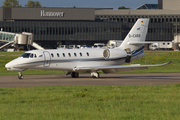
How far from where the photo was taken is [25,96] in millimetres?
17875

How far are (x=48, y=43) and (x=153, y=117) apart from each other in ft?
423

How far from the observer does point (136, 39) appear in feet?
117

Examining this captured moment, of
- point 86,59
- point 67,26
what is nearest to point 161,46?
point 67,26

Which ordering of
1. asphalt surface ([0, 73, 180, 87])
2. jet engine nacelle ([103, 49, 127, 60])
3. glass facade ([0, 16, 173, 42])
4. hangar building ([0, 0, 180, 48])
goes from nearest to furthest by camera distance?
asphalt surface ([0, 73, 180, 87]), jet engine nacelle ([103, 49, 127, 60]), hangar building ([0, 0, 180, 48]), glass facade ([0, 16, 173, 42])

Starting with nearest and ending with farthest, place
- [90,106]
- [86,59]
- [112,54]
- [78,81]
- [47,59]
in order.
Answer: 1. [90,106]
2. [78,81]
3. [47,59]
4. [86,59]
5. [112,54]

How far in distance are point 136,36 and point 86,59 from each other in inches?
264

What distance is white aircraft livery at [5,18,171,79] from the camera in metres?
30.4

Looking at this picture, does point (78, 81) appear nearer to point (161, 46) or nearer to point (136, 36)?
point (136, 36)

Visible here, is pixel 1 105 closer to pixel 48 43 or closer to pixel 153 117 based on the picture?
pixel 153 117

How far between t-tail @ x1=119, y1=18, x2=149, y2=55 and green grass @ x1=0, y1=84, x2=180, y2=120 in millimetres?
16864

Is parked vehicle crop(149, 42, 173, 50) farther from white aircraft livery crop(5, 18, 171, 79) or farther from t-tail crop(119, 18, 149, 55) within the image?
white aircraft livery crop(5, 18, 171, 79)

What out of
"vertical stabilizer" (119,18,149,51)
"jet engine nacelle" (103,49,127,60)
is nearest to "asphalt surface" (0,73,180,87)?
"jet engine nacelle" (103,49,127,60)

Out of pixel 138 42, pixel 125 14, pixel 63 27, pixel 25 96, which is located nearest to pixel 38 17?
pixel 63 27

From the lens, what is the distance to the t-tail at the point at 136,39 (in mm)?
35219
